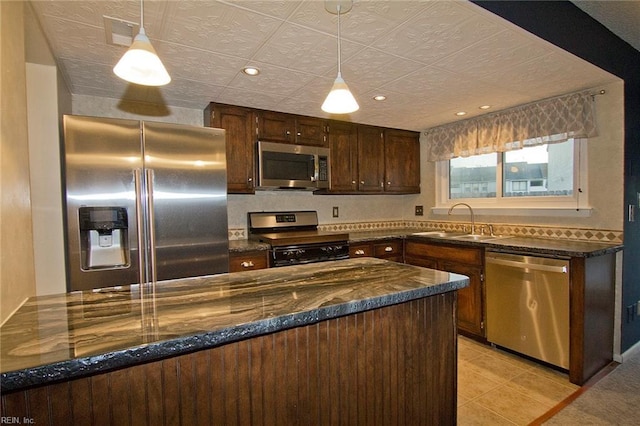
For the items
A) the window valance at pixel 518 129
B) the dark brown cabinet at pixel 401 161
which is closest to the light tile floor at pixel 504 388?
the window valance at pixel 518 129

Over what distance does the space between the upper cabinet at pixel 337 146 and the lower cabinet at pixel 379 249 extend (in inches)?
25.6

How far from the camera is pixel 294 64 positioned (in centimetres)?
212

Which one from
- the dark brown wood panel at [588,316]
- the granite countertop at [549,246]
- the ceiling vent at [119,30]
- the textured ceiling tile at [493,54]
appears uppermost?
the ceiling vent at [119,30]

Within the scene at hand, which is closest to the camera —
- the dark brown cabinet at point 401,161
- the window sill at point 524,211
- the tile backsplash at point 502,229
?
the tile backsplash at point 502,229

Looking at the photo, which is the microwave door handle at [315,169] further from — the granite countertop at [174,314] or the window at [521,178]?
the granite countertop at [174,314]

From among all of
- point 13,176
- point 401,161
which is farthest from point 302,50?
point 401,161

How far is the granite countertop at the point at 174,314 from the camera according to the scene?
0.71 metres

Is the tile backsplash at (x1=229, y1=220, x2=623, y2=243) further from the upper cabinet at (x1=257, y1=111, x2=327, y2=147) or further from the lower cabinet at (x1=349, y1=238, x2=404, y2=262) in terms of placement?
the upper cabinet at (x1=257, y1=111, x2=327, y2=147)

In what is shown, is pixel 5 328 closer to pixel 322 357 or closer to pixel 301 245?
pixel 322 357

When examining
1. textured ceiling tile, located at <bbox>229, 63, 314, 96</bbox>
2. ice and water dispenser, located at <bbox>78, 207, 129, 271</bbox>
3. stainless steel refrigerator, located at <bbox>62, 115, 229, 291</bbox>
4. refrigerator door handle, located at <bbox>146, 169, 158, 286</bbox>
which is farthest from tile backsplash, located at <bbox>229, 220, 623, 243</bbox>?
textured ceiling tile, located at <bbox>229, 63, 314, 96</bbox>

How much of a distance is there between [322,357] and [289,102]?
2.37 metres

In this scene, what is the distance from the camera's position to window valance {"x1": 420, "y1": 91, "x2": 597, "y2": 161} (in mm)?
2654

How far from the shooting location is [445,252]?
313cm

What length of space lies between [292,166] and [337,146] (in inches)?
25.4
